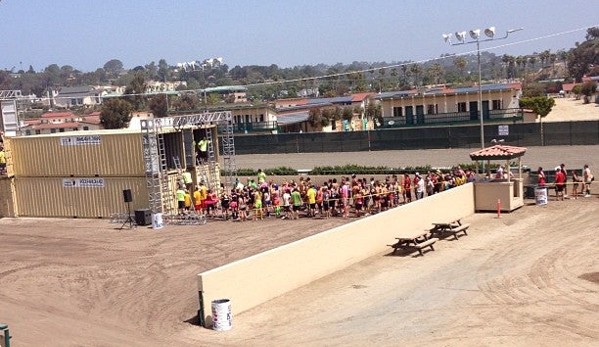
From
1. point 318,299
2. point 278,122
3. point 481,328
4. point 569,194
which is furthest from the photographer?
point 278,122

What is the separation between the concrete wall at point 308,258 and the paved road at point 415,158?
14.0 meters

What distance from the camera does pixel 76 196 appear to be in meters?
32.9

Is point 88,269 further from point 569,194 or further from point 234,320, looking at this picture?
point 569,194

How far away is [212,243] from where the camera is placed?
80.8 feet

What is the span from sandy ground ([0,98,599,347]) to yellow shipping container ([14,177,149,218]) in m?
4.27

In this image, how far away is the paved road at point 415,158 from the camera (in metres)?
38.9

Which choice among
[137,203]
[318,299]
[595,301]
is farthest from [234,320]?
[137,203]

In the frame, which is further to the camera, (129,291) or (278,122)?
(278,122)

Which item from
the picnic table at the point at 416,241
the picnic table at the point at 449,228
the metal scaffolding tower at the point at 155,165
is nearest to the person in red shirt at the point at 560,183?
the picnic table at the point at 449,228

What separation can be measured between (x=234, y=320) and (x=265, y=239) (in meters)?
8.36

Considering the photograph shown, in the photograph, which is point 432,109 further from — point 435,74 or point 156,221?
point 435,74

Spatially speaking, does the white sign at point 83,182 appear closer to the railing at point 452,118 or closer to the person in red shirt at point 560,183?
the person in red shirt at point 560,183

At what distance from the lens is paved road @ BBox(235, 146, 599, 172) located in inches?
1532

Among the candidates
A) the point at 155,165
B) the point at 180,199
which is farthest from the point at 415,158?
the point at 155,165
